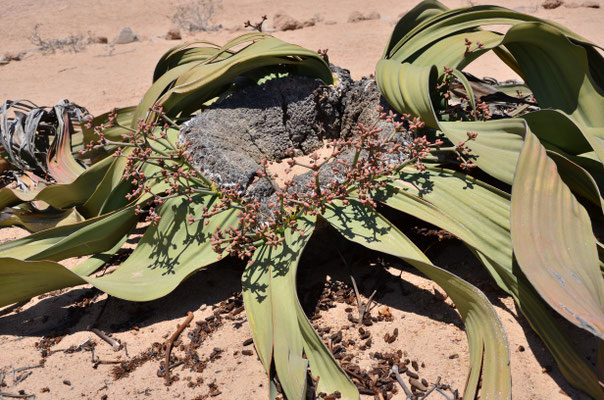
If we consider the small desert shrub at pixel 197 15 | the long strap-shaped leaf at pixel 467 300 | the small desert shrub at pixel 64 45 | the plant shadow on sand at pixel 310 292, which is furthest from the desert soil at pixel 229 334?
the small desert shrub at pixel 197 15

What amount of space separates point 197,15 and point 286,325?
18.8 feet

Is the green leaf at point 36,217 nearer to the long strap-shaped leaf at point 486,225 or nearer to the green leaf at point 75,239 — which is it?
the green leaf at point 75,239

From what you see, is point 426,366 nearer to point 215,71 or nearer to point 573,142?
point 573,142

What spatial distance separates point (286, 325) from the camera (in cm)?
119

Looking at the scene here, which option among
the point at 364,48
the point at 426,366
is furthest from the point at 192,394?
the point at 364,48

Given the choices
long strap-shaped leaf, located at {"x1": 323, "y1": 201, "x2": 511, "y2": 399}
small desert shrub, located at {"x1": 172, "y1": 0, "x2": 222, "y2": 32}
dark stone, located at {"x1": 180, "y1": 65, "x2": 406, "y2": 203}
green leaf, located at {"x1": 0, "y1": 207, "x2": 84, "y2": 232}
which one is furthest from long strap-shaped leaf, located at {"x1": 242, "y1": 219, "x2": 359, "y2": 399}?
small desert shrub, located at {"x1": 172, "y1": 0, "x2": 222, "y2": 32}

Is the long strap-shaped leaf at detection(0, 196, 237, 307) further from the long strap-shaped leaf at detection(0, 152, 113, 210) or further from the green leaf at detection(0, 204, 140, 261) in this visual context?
the long strap-shaped leaf at detection(0, 152, 113, 210)

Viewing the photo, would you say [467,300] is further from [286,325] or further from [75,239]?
[75,239]

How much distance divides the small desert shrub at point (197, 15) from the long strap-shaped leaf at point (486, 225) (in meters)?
4.61

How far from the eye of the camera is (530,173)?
1.17 meters

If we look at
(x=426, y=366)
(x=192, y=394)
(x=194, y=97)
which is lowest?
(x=192, y=394)

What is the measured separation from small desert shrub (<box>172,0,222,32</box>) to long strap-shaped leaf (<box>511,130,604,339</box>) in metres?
4.84

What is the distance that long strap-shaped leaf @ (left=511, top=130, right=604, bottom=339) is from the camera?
3.18 ft

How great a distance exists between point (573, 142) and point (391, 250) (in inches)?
23.3
